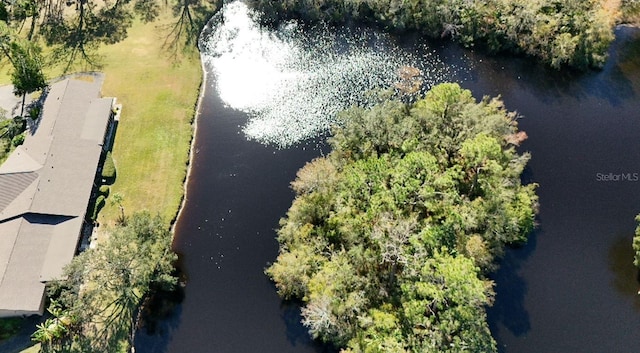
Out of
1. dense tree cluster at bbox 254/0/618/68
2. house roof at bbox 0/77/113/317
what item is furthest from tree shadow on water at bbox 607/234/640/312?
house roof at bbox 0/77/113/317

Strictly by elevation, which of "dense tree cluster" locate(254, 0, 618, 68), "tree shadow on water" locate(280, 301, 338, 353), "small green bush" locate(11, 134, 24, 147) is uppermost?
"dense tree cluster" locate(254, 0, 618, 68)

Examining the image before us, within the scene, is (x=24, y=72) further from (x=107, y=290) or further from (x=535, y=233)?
(x=535, y=233)

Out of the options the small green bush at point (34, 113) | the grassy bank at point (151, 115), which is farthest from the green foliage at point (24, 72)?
the grassy bank at point (151, 115)

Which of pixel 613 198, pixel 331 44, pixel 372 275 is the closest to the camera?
pixel 372 275

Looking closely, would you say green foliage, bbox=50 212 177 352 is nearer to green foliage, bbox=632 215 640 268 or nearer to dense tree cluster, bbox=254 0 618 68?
green foliage, bbox=632 215 640 268

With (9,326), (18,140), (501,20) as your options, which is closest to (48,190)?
(18,140)

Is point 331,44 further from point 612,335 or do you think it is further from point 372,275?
point 612,335

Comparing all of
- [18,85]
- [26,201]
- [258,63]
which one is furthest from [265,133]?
[18,85]
